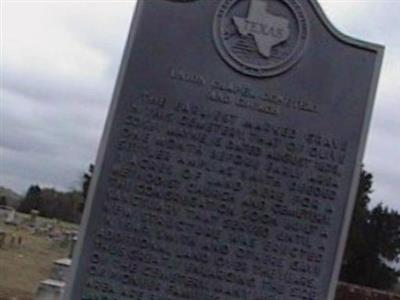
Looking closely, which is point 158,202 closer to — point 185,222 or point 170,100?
point 185,222

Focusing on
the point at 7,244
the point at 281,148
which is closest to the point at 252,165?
the point at 281,148

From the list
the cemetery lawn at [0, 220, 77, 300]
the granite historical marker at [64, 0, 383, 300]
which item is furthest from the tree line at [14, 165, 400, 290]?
the granite historical marker at [64, 0, 383, 300]

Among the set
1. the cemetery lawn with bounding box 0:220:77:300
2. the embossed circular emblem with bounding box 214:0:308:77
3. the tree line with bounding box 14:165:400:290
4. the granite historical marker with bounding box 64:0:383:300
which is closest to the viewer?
the granite historical marker with bounding box 64:0:383:300

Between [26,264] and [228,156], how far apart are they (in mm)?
19593

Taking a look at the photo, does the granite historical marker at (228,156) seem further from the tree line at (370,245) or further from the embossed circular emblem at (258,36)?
the tree line at (370,245)

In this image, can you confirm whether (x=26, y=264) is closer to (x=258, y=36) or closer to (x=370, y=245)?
(x=370, y=245)

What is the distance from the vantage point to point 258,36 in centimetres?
650

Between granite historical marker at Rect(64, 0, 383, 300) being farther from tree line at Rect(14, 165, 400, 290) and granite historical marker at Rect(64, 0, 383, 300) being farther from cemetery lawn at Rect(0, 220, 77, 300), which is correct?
tree line at Rect(14, 165, 400, 290)

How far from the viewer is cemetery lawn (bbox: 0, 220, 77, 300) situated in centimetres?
1769

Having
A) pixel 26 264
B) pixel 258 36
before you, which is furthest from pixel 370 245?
pixel 258 36

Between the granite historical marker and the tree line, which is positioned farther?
the tree line

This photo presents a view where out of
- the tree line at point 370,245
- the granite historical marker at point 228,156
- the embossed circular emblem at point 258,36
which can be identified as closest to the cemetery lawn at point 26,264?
the tree line at point 370,245

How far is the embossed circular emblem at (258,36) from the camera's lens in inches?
256

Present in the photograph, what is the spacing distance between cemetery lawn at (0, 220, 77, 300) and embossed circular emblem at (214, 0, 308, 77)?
1039 centimetres
